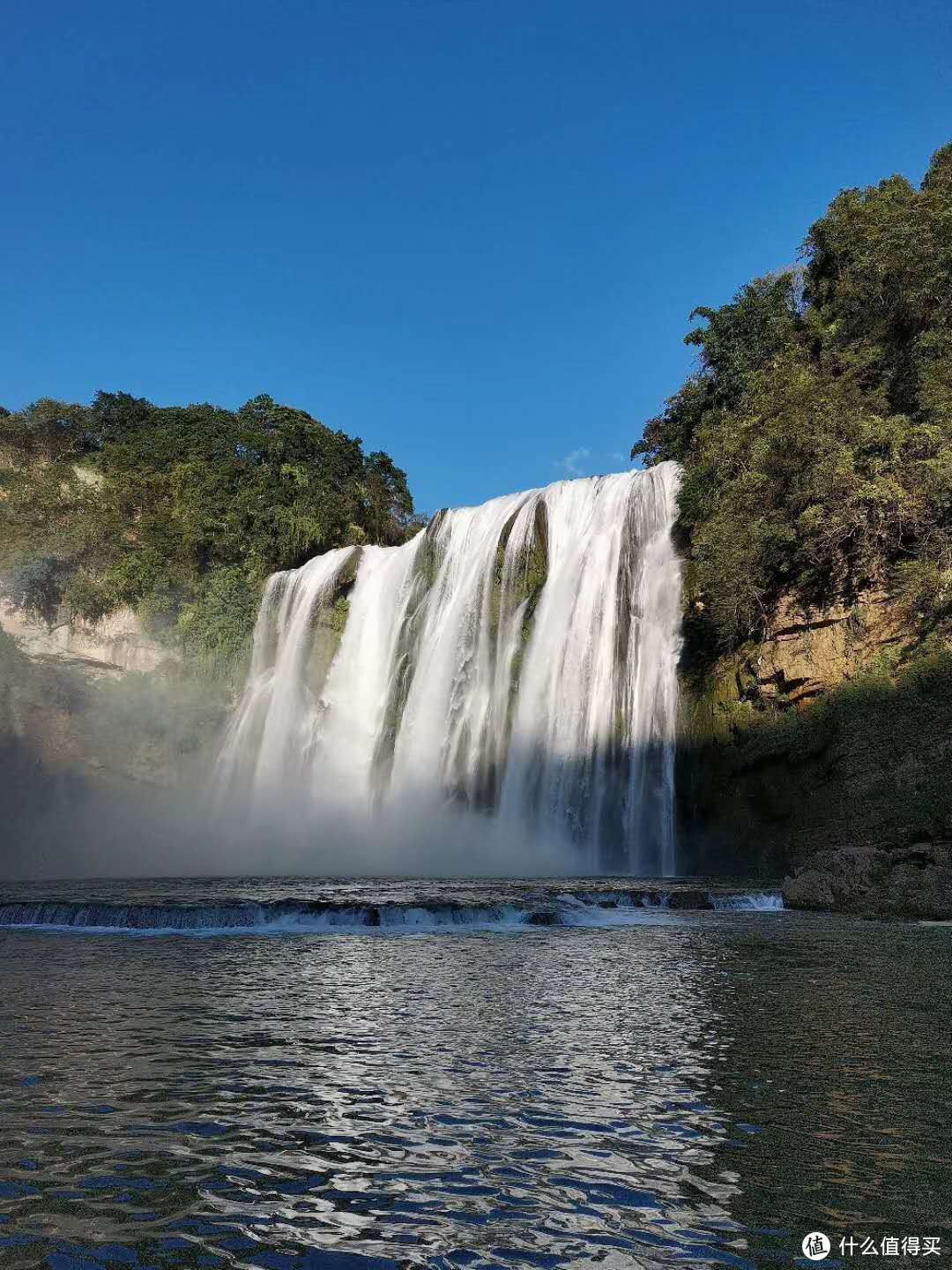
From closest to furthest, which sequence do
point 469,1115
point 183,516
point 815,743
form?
point 469,1115
point 815,743
point 183,516

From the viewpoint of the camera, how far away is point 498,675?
27.8 meters

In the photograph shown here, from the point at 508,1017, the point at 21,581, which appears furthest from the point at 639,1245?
the point at 21,581

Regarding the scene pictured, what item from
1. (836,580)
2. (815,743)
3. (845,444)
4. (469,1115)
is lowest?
(469,1115)

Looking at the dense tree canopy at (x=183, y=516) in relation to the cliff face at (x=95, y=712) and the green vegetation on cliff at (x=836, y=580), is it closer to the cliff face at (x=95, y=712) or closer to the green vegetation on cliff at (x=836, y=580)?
the cliff face at (x=95, y=712)

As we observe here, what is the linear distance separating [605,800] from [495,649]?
21.4ft

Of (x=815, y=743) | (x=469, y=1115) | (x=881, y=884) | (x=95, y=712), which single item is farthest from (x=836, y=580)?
(x=95, y=712)

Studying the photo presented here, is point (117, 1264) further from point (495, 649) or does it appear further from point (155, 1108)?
point (495, 649)

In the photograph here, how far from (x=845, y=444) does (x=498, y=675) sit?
11443 mm

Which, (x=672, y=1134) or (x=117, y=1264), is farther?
(x=672, y=1134)

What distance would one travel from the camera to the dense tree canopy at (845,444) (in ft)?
66.5

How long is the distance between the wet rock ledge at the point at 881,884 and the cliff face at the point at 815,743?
6.87 feet

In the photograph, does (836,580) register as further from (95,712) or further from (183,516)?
(183,516)

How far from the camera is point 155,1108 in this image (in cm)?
439

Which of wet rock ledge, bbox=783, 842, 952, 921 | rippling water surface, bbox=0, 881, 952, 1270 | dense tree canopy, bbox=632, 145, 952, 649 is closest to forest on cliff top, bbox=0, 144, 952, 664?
dense tree canopy, bbox=632, 145, 952, 649
